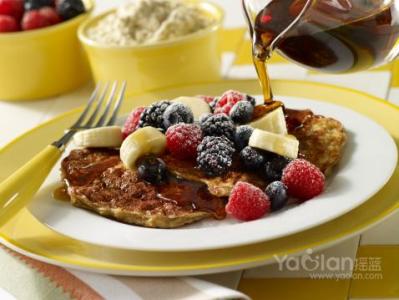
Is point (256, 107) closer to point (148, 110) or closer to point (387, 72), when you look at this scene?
point (148, 110)

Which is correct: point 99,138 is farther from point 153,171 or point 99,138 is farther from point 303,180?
point 303,180

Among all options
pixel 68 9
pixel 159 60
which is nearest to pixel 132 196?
pixel 159 60

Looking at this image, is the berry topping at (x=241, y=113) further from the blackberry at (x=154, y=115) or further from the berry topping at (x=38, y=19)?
the berry topping at (x=38, y=19)

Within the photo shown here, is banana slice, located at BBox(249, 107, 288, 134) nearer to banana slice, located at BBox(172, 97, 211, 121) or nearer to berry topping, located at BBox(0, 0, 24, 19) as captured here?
banana slice, located at BBox(172, 97, 211, 121)

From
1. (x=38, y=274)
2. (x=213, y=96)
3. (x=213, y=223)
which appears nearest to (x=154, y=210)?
(x=213, y=223)

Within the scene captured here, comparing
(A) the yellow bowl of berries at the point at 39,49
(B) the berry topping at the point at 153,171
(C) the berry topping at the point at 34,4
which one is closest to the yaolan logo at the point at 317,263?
(B) the berry topping at the point at 153,171
